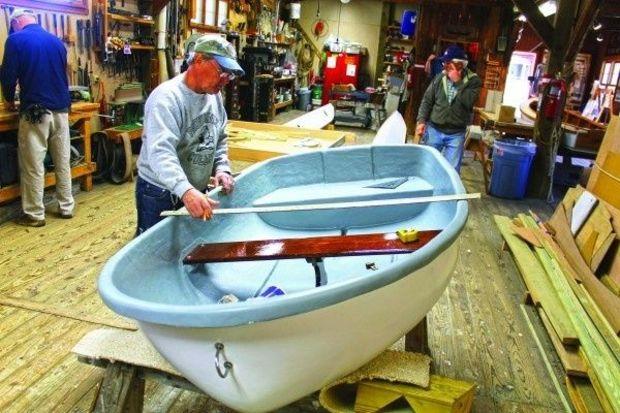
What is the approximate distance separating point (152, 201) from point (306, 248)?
94cm

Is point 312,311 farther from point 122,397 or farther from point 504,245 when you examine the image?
point 504,245

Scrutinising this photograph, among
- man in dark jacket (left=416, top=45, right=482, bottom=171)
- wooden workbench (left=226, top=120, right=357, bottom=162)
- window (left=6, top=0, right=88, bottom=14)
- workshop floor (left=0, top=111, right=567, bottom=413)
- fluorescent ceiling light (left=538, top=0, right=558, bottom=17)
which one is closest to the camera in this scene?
workshop floor (left=0, top=111, right=567, bottom=413)

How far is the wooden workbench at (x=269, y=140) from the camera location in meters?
4.13

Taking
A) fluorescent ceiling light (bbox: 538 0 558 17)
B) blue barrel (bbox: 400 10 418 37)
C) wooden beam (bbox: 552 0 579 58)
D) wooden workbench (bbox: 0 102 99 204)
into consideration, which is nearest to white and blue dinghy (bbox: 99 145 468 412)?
wooden workbench (bbox: 0 102 99 204)

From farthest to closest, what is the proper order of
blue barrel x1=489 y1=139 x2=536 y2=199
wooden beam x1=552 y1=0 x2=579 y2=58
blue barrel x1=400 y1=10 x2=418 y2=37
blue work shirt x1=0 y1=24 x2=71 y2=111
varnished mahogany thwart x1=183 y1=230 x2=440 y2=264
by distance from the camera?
blue barrel x1=400 y1=10 x2=418 y2=37
blue barrel x1=489 y1=139 x2=536 y2=199
wooden beam x1=552 y1=0 x2=579 y2=58
blue work shirt x1=0 y1=24 x2=71 y2=111
varnished mahogany thwart x1=183 y1=230 x2=440 y2=264

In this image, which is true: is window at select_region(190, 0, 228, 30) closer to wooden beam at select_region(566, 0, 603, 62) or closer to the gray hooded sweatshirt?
wooden beam at select_region(566, 0, 603, 62)

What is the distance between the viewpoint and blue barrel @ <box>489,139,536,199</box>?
20.0 feet

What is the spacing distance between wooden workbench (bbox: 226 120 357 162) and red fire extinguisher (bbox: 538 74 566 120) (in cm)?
245

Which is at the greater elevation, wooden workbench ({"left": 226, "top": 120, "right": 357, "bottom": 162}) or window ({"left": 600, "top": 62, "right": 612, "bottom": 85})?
window ({"left": 600, "top": 62, "right": 612, "bottom": 85})

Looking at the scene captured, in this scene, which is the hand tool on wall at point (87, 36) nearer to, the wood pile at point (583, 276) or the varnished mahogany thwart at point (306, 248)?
the varnished mahogany thwart at point (306, 248)

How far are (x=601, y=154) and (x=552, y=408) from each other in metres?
2.82

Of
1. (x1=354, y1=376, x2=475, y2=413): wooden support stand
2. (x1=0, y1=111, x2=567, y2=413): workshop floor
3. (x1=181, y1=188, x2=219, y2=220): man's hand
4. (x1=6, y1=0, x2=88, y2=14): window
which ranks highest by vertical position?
(x1=6, y1=0, x2=88, y2=14): window

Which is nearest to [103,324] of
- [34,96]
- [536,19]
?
[34,96]

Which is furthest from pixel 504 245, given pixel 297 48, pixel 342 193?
pixel 297 48
